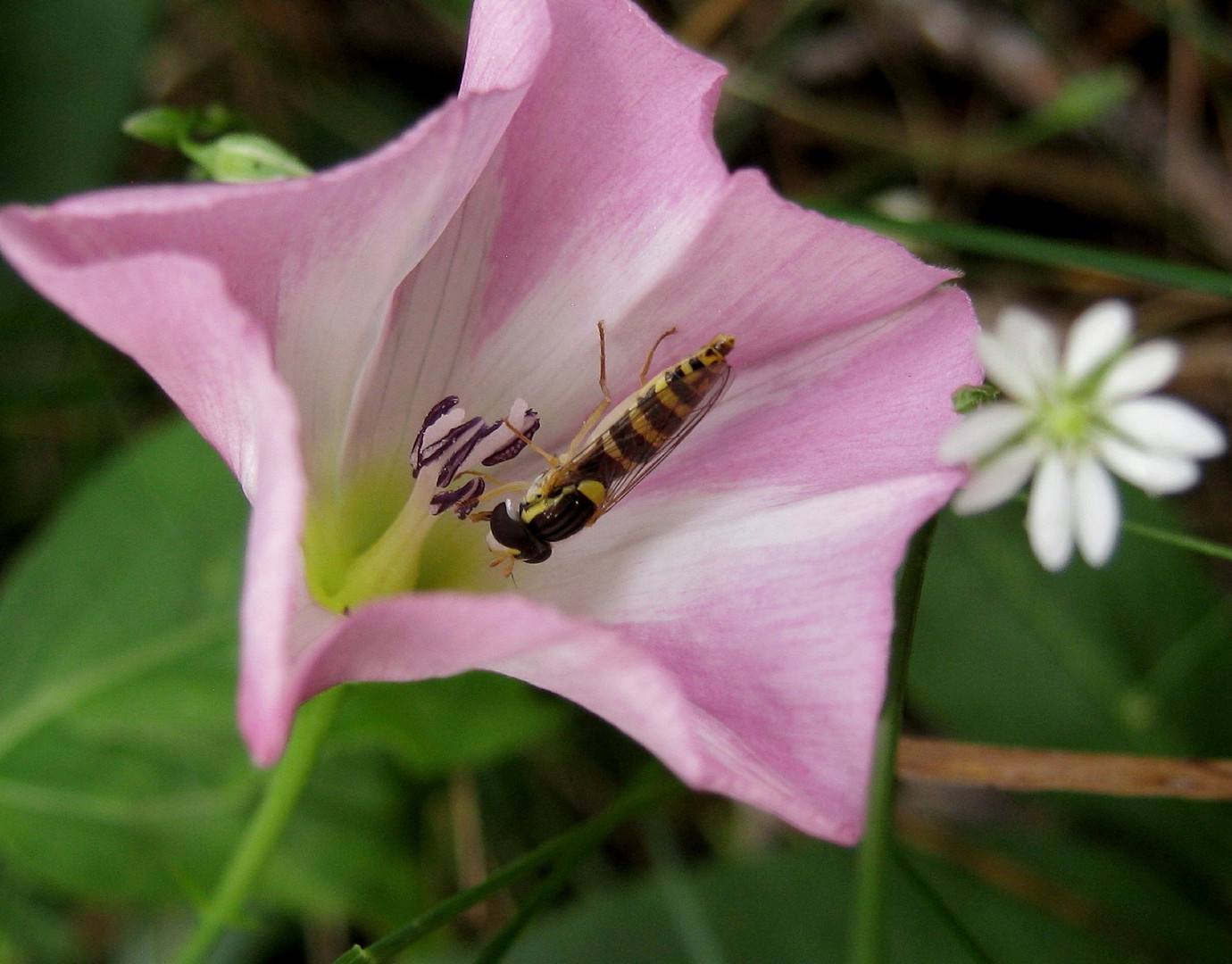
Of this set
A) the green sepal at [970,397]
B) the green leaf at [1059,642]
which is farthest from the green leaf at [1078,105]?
the green sepal at [970,397]

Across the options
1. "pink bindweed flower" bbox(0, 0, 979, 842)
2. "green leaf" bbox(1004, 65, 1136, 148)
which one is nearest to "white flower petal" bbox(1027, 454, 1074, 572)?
"pink bindweed flower" bbox(0, 0, 979, 842)

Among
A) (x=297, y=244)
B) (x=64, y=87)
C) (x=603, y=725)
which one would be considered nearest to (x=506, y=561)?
(x=297, y=244)

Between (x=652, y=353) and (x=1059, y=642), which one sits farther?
(x=1059, y=642)

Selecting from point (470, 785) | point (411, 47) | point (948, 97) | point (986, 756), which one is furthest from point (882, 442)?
point (411, 47)

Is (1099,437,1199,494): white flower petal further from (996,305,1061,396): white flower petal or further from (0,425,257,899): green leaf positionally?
(0,425,257,899): green leaf

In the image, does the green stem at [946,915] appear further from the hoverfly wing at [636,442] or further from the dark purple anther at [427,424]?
the dark purple anther at [427,424]

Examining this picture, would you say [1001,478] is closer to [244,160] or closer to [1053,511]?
[1053,511]

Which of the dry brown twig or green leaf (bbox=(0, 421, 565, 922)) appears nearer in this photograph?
the dry brown twig
